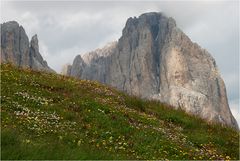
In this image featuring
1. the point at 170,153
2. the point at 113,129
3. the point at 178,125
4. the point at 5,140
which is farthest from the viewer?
the point at 178,125

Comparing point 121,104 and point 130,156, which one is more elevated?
point 121,104

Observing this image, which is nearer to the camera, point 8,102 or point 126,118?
point 8,102

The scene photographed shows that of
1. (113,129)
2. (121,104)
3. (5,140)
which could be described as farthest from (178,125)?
(5,140)

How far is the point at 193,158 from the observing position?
67.1 feet

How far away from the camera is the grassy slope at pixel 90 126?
1684 centimetres

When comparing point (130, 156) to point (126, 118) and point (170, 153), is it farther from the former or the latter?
point (126, 118)

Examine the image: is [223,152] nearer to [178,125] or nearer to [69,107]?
[178,125]

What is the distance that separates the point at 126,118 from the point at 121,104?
3.78m

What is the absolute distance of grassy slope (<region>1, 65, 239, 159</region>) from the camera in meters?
16.8

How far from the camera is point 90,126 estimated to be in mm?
21766

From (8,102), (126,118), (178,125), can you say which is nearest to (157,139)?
(126,118)

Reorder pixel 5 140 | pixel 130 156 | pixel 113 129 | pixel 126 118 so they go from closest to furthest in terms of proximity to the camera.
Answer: pixel 5 140 < pixel 130 156 < pixel 113 129 < pixel 126 118

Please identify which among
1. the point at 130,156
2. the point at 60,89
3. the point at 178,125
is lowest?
the point at 130,156

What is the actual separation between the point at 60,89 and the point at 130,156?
10365 millimetres
